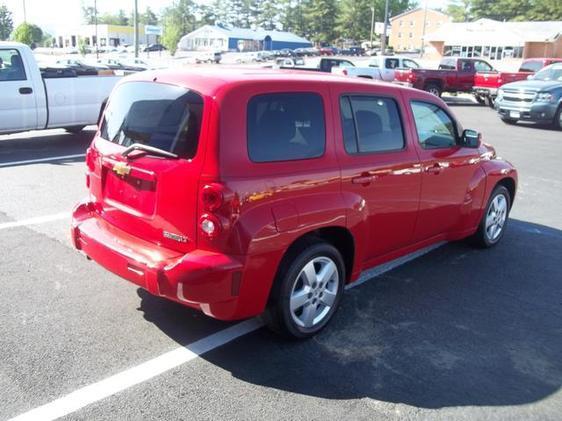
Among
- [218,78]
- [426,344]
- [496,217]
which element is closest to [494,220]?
[496,217]

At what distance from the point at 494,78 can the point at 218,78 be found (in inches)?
845

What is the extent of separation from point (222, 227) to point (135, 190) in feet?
2.62

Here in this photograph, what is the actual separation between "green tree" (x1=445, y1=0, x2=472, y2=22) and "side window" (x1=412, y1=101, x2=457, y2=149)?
374ft

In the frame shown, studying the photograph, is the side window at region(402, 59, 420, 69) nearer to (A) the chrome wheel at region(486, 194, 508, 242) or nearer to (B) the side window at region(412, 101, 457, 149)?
(A) the chrome wheel at region(486, 194, 508, 242)

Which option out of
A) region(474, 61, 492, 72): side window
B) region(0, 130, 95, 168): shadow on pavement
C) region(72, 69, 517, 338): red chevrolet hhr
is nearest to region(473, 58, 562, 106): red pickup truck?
region(474, 61, 492, 72): side window

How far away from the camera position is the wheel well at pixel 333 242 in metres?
3.76

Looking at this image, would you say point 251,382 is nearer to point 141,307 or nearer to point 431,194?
point 141,307

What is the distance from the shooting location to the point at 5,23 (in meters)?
68.9

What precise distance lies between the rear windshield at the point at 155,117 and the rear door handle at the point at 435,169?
2191mm

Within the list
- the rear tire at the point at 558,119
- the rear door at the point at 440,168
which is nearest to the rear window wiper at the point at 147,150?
the rear door at the point at 440,168

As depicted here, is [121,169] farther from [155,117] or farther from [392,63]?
[392,63]

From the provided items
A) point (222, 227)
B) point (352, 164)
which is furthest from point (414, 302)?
point (222, 227)

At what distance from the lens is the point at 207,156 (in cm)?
335

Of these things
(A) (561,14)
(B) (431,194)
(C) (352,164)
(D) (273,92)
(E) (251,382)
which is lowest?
(E) (251,382)
